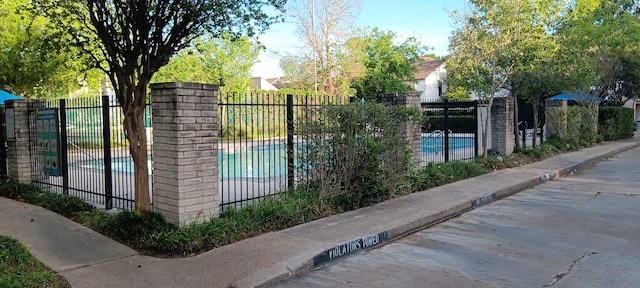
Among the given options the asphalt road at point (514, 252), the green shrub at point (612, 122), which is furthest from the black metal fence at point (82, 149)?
the green shrub at point (612, 122)

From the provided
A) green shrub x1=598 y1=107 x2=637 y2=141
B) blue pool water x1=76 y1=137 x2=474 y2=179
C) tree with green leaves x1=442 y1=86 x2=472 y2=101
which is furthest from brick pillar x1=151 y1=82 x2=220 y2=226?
green shrub x1=598 y1=107 x2=637 y2=141

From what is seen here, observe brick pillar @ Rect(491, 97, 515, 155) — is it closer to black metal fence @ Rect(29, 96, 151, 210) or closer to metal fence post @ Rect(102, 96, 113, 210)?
black metal fence @ Rect(29, 96, 151, 210)

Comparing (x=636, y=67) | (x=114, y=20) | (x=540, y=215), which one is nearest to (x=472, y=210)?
(x=540, y=215)

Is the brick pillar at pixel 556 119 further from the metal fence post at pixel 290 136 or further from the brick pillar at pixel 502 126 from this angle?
the metal fence post at pixel 290 136

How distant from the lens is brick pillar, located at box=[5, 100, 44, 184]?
9.79 m

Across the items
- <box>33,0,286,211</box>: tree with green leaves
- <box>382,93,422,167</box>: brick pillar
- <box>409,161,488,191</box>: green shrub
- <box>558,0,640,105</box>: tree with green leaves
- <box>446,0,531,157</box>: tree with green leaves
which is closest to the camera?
<box>33,0,286,211</box>: tree with green leaves

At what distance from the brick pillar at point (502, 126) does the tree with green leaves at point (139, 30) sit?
36.0ft

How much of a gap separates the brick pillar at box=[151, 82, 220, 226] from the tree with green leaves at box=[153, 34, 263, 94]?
22693mm

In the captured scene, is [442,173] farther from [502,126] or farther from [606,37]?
[606,37]

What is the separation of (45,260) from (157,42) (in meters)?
3.02

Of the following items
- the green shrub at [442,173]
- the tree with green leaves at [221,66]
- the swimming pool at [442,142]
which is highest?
the tree with green leaves at [221,66]

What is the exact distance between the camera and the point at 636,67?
2512 cm

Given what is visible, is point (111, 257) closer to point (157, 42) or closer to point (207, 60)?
point (157, 42)

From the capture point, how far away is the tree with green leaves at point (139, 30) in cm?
622
